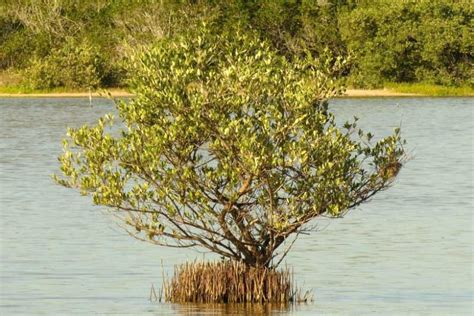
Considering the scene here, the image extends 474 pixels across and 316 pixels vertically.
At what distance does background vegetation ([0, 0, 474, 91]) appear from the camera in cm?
10262

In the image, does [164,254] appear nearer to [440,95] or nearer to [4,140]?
[4,140]

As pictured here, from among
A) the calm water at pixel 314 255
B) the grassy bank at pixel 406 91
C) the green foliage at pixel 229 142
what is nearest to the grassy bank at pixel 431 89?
the grassy bank at pixel 406 91

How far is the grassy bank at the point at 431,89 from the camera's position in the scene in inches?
4114

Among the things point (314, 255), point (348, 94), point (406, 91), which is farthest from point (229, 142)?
point (406, 91)

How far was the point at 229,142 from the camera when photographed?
21.0m

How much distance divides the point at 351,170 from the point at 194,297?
307 centimetres

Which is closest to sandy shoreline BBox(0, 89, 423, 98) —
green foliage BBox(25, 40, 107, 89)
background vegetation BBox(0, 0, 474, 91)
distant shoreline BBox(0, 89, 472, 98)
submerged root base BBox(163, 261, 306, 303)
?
distant shoreline BBox(0, 89, 472, 98)

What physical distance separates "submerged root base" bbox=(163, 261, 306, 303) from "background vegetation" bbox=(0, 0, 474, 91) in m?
75.6

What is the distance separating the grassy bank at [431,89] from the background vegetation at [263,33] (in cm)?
34

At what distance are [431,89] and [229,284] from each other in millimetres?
84879

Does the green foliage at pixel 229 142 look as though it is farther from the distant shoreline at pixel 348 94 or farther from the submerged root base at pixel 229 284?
the distant shoreline at pixel 348 94

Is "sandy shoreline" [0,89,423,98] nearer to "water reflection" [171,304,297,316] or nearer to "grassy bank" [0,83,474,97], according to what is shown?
"grassy bank" [0,83,474,97]

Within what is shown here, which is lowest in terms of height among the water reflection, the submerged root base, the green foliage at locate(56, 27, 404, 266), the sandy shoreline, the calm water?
the sandy shoreline

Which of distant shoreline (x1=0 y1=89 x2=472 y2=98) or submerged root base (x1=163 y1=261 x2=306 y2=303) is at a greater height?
submerged root base (x1=163 y1=261 x2=306 y2=303)
